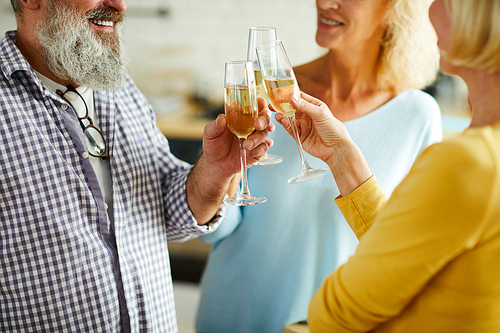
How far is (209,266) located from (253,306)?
0.21 meters

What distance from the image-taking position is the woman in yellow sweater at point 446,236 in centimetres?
57

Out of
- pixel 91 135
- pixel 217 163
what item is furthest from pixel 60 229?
pixel 217 163

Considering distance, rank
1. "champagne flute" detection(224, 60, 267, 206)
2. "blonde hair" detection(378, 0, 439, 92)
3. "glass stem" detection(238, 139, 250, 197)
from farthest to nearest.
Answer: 1. "blonde hair" detection(378, 0, 439, 92)
2. "glass stem" detection(238, 139, 250, 197)
3. "champagne flute" detection(224, 60, 267, 206)

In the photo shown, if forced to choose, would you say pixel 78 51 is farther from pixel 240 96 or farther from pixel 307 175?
pixel 307 175

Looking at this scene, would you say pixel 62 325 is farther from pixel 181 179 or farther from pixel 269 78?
pixel 269 78

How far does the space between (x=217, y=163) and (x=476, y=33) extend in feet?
2.42

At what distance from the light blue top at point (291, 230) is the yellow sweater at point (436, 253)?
611mm

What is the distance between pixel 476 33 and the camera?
1.97 ft

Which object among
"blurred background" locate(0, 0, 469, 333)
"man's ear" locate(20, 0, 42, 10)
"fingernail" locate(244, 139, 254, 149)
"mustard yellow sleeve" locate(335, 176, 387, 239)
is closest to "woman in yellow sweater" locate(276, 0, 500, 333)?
"mustard yellow sleeve" locate(335, 176, 387, 239)

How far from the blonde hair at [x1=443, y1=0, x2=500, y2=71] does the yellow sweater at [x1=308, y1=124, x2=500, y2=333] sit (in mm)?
104

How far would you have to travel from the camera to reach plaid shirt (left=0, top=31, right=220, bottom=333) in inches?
39.5

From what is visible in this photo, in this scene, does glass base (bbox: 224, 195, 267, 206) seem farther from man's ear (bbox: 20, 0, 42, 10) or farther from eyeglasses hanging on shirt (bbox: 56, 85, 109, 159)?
man's ear (bbox: 20, 0, 42, 10)

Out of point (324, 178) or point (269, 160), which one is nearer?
point (269, 160)

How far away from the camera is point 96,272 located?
1055mm
